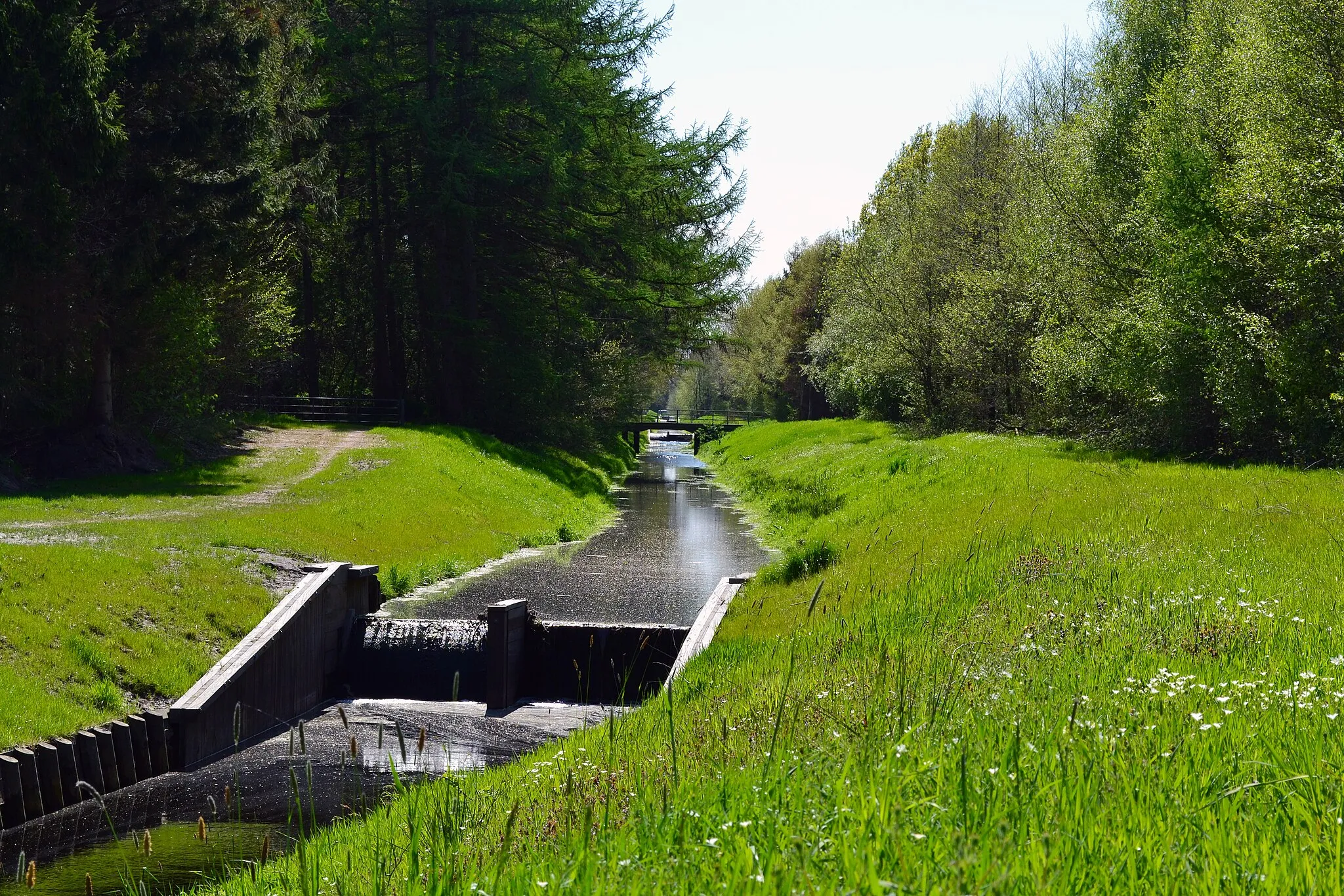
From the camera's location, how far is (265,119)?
2830 cm

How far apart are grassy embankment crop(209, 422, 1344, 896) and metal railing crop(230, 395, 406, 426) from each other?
108 ft

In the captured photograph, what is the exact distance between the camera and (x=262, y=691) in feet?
45.3

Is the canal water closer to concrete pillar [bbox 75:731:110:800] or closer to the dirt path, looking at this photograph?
concrete pillar [bbox 75:731:110:800]

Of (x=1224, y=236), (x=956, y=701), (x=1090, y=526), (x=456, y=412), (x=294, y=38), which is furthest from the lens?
(x=456, y=412)

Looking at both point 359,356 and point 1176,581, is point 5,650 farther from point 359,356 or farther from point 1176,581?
point 359,356

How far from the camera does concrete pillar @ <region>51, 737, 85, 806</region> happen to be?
1041 centimetres

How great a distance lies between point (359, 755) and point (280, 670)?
250 inches

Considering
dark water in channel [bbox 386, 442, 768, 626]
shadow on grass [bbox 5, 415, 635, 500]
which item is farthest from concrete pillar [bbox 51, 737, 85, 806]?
shadow on grass [bbox 5, 415, 635, 500]

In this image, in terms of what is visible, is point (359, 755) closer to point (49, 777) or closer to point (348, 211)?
point (49, 777)

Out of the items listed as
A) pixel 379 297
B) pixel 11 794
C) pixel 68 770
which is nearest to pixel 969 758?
pixel 11 794

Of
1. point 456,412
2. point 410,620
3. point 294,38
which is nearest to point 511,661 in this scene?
point 410,620

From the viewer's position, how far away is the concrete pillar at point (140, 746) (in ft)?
37.6

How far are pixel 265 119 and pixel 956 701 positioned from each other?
27.6 metres

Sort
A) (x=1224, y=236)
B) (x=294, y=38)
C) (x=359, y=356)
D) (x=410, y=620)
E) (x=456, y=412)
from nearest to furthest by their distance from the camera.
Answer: (x=410, y=620)
(x=1224, y=236)
(x=294, y=38)
(x=456, y=412)
(x=359, y=356)
